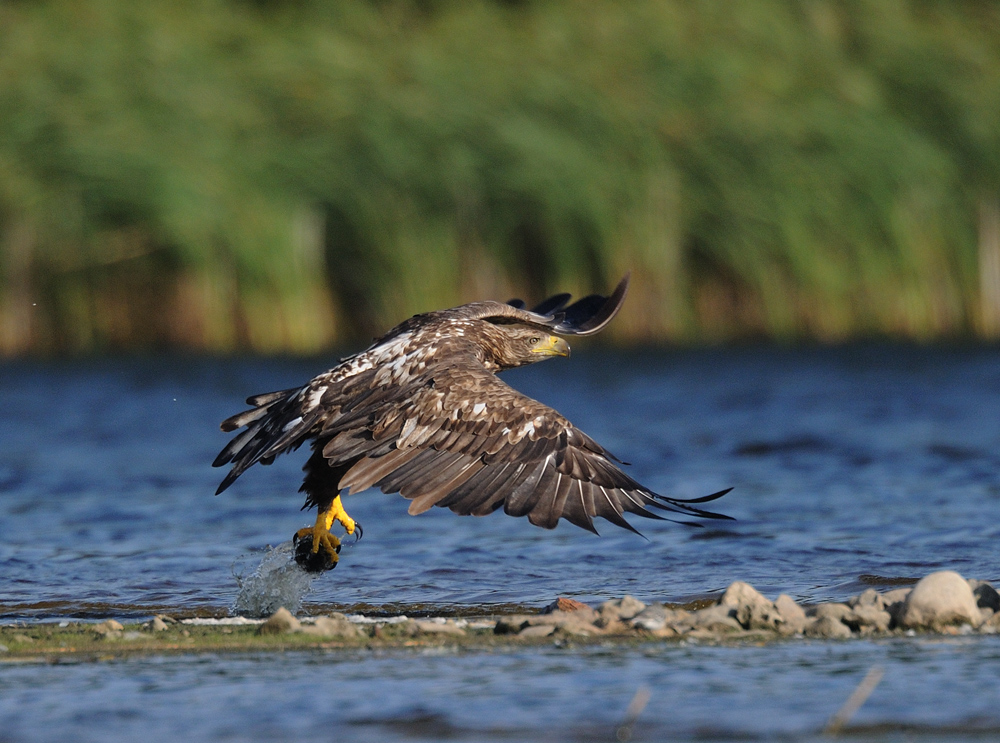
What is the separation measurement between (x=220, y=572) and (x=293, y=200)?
967 centimetres

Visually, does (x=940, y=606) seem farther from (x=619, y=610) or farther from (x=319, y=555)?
(x=319, y=555)

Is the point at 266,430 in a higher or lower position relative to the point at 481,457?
higher

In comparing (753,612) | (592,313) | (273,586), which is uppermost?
(592,313)

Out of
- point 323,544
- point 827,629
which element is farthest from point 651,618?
point 323,544

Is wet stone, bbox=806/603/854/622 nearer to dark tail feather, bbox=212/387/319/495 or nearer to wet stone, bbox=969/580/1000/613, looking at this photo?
wet stone, bbox=969/580/1000/613

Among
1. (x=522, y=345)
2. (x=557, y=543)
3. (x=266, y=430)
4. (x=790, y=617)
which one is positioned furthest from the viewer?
(x=557, y=543)

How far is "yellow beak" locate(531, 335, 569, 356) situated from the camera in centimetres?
728

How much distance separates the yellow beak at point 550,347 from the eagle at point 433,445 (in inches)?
22.9

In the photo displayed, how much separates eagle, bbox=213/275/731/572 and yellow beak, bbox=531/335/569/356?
58 cm

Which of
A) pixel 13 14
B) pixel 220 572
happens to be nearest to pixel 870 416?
pixel 220 572

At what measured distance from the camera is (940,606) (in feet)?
17.3

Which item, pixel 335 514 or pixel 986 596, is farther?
pixel 335 514

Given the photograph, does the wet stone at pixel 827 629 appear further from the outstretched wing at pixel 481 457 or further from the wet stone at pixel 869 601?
the outstretched wing at pixel 481 457

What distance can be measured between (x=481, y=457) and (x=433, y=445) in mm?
192
